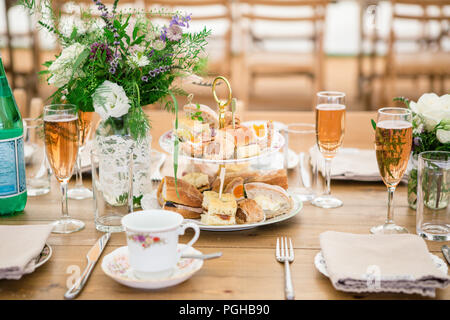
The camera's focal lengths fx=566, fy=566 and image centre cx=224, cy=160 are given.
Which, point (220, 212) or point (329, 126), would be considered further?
point (329, 126)

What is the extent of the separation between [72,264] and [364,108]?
13.4 feet

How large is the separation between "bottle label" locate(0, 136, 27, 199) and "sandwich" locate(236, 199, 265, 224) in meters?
0.49

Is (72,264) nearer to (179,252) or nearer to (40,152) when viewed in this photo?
(179,252)

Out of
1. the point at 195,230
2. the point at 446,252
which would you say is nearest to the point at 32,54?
the point at 195,230

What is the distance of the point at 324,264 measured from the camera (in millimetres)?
985

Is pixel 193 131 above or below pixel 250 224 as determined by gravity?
above

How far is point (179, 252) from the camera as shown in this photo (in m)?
0.95

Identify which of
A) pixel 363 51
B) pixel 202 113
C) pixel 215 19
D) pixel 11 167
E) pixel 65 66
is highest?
pixel 215 19

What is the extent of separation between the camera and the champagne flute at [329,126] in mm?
1312

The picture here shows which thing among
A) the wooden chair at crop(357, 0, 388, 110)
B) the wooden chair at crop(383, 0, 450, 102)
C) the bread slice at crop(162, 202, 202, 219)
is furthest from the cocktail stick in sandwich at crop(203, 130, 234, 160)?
the wooden chair at crop(357, 0, 388, 110)

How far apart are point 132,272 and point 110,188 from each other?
30 centimetres

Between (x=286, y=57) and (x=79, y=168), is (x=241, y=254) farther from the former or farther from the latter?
(x=286, y=57)

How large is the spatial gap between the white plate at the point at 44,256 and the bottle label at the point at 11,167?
222 millimetres
